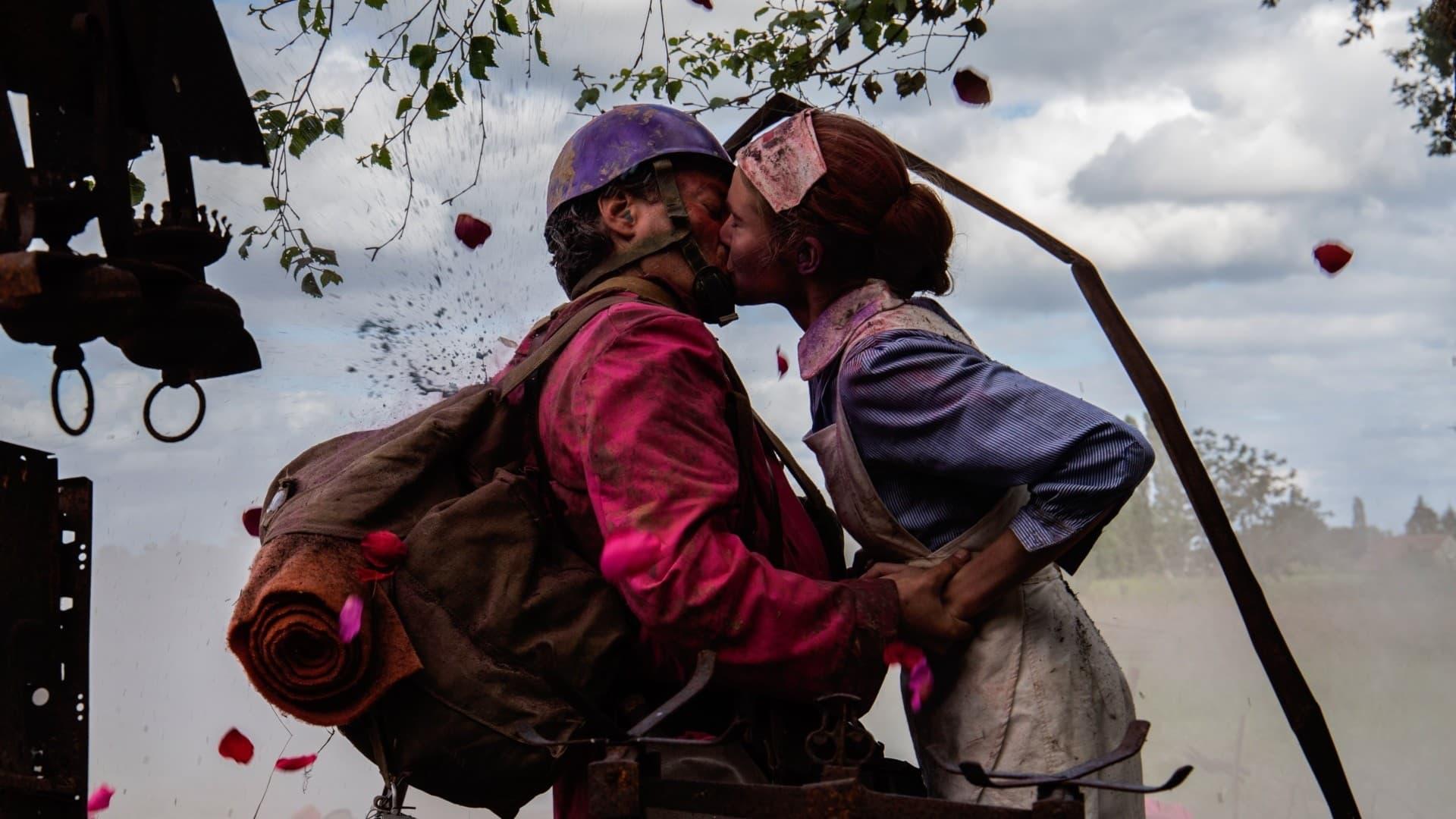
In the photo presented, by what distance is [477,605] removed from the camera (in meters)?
2.63

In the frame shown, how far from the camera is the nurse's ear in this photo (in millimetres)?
3121

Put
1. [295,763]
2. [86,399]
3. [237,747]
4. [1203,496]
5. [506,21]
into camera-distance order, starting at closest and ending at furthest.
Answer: [86,399]
[1203,496]
[295,763]
[237,747]
[506,21]

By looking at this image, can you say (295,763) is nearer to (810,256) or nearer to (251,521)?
(251,521)

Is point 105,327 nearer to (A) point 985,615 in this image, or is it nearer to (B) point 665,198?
(B) point 665,198

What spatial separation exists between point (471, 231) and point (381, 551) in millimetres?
1731

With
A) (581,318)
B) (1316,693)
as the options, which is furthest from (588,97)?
(1316,693)

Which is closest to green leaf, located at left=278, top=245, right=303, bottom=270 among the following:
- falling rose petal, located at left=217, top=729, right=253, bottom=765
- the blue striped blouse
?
falling rose petal, located at left=217, top=729, right=253, bottom=765

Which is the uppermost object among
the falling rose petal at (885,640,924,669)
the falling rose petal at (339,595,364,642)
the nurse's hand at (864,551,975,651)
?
the nurse's hand at (864,551,975,651)

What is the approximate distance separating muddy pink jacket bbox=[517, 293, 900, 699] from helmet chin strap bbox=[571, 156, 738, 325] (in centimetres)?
31

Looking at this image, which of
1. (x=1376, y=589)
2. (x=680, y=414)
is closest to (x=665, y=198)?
(x=680, y=414)

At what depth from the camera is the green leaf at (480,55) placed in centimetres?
457

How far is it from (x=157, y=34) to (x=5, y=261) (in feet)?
2.22

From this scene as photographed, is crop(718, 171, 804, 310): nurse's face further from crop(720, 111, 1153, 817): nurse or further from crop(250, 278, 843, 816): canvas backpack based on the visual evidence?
crop(250, 278, 843, 816): canvas backpack

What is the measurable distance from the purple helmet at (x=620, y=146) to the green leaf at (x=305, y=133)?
2.03m
